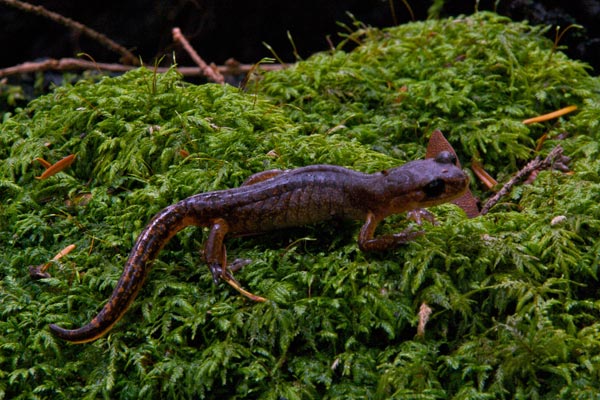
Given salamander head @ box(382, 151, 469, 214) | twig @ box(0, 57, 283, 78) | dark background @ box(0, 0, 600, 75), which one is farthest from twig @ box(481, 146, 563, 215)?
twig @ box(0, 57, 283, 78)

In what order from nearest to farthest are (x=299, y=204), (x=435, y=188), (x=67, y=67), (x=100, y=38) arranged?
(x=435, y=188) < (x=299, y=204) < (x=67, y=67) < (x=100, y=38)

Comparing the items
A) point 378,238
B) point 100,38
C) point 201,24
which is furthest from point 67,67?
point 378,238

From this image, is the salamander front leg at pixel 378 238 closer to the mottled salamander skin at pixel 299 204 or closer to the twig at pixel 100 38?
the mottled salamander skin at pixel 299 204

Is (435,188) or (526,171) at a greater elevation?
(435,188)

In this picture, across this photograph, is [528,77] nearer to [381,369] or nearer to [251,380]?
[381,369]

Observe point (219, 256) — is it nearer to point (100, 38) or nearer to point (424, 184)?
point (424, 184)

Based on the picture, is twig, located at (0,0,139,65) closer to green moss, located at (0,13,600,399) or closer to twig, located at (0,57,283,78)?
twig, located at (0,57,283,78)
